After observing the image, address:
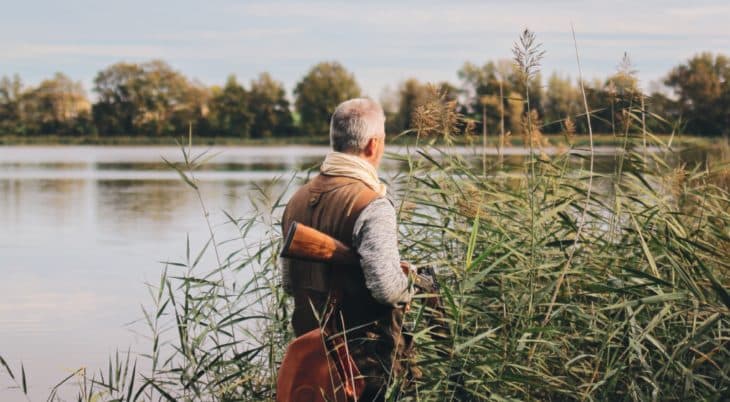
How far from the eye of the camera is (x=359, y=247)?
3.43 m

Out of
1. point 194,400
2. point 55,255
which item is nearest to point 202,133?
point 55,255

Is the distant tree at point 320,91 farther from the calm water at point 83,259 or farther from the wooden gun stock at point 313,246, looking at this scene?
the wooden gun stock at point 313,246

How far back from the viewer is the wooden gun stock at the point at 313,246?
343 cm

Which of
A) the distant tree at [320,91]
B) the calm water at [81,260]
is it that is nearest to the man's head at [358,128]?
the calm water at [81,260]

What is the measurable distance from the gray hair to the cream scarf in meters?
0.04

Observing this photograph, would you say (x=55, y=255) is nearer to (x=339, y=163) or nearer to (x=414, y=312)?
(x=414, y=312)

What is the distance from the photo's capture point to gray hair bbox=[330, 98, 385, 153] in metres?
3.53

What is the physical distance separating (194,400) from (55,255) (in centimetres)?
900

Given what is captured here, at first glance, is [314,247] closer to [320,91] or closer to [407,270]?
[407,270]

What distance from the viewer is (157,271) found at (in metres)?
11.8

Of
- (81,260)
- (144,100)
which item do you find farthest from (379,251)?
(144,100)

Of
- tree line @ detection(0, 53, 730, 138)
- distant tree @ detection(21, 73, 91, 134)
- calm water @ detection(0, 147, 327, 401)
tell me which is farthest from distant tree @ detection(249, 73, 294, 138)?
calm water @ detection(0, 147, 327, 401)

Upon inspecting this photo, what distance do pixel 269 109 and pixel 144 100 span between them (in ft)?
44.8

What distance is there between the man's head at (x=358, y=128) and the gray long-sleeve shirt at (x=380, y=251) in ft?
0.72
